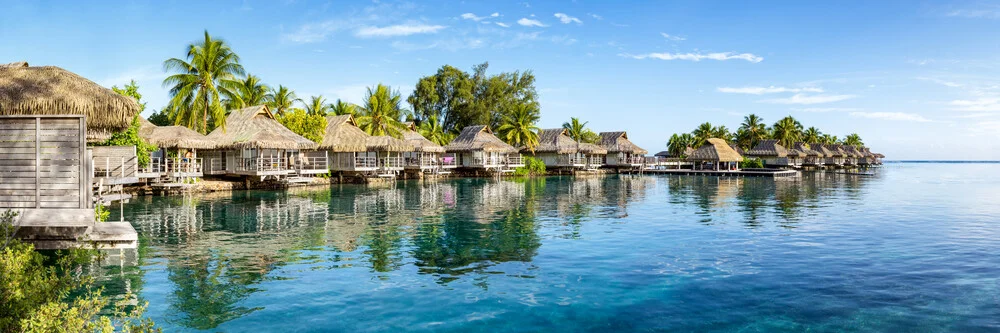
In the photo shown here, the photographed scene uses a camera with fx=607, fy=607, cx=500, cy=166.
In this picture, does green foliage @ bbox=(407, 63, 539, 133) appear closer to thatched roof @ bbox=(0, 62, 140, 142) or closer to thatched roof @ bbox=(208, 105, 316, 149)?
thatched roof @ bbox=(208, 105, 316, 149)

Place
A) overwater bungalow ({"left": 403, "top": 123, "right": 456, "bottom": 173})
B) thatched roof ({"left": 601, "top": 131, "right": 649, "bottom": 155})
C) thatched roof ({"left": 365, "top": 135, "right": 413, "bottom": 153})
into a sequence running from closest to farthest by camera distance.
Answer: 1. thatched roof ({"left": 365, "top": 135, "right": 413, "bottom": 153})
2. overwater bungalow ({"left": 403, "top": 123, "right": 456, "bottom": 173})
3. thatched roof ({"left": 601, "top": 131, "right": 649, "bottom": 155})

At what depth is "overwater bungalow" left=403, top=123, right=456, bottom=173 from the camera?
155 feet

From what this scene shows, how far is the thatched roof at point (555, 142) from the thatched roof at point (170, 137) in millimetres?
34116

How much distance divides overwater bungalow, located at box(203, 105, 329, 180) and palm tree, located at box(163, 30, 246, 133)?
1.21 meters

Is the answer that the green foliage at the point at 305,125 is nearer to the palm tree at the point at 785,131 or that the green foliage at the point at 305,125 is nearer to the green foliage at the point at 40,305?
the green foliage at the point at 40,305

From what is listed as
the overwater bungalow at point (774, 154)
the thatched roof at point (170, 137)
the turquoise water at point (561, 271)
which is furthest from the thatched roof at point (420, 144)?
the overwater bungalow at point (774, 154)

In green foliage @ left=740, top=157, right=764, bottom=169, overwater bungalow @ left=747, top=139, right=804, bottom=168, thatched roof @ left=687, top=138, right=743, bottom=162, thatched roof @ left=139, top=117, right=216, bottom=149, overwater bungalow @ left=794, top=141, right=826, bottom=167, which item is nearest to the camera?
thatched roof @ left=139, top=117, right=216, bottom=149

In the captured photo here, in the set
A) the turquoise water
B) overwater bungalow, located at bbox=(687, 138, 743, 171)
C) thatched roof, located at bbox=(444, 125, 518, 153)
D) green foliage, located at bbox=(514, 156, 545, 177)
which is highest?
thatched roof, located at bbox=(444, 125, 518, 153)

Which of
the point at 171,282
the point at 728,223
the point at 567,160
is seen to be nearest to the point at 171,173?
the point at 171,282

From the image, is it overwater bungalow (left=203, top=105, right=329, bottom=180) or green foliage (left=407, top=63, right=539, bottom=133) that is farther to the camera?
green foliage (left=407, top=63, right=539, bottom=133)

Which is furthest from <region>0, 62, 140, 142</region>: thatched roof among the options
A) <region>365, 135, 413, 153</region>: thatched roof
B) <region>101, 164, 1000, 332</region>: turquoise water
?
<region>365, 135, 413, 153</region>: thatched roof

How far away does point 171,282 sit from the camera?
10.2 m

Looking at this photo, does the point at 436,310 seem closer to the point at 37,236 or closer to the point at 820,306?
the point at 820,306

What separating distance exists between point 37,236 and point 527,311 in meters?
9.39
